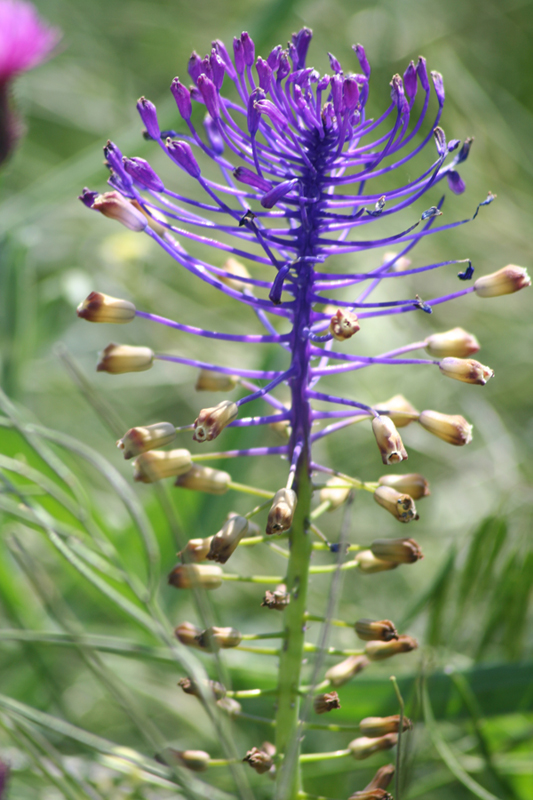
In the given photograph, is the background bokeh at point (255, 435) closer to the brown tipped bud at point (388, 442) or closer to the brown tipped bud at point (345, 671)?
the brown tipped bud at point (345, 671)

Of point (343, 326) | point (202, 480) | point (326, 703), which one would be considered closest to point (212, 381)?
point (202, 480)

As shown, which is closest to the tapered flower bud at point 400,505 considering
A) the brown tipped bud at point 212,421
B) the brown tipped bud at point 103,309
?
the brown tipped bud at point 212,421

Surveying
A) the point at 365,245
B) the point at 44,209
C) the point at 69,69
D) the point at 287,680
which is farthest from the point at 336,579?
the point at 69,69

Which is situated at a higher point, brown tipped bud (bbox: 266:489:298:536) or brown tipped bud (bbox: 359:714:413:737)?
brown tipped bud (bbox: 266:489:298:536)

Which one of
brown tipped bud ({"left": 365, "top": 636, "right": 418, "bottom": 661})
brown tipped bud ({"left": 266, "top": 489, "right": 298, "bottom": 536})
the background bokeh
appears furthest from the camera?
the background bokeh

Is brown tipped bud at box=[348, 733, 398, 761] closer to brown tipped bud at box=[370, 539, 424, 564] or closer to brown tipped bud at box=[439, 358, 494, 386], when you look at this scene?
brown tipped bud at box=[370, 539, 424, 564]

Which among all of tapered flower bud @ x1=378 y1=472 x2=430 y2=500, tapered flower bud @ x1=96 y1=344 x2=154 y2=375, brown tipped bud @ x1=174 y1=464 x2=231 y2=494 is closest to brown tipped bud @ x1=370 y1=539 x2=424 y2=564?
tapered flower bud @ x1=378 y1=472 x2=430 y2=500

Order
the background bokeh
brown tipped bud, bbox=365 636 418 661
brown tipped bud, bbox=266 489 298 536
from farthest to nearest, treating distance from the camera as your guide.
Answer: the background bokeh, brown tipped bud, bbox=365 636 418 661, brown tipped bud, bbox=266 489 298 536
